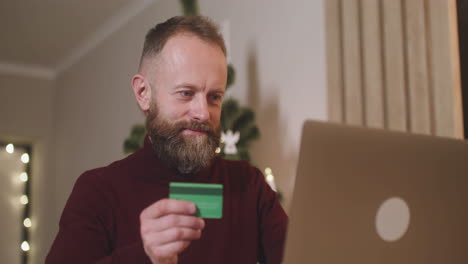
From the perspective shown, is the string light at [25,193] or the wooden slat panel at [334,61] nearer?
the wooden slat panel at [334,61]

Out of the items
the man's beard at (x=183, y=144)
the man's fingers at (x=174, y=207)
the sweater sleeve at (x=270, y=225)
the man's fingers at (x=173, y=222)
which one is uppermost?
the man's beard at (x=183, y=144)

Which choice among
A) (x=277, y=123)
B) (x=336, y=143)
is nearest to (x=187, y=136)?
(x=336, y=143)

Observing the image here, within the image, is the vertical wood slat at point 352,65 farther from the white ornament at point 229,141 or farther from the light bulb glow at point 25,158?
the light bulb glow at point 25,158

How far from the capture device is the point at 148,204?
1163 millimetres

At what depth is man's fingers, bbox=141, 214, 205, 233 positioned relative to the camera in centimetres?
80

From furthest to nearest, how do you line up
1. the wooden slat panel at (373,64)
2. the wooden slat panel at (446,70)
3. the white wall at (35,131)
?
the white wall at (35,131) → the wooden slat panel at (373,64) → the wooden slat panel at (446,70)

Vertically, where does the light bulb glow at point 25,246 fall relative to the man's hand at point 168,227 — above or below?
below

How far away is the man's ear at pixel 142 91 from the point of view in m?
1.24

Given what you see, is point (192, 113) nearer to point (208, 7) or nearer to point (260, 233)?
point (260, 233)

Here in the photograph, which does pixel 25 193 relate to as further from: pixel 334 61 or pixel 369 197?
pixel 369 197

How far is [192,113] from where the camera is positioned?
1.14m

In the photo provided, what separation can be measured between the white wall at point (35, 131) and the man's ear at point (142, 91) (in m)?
4.41

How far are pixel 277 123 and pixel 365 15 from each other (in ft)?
2.61

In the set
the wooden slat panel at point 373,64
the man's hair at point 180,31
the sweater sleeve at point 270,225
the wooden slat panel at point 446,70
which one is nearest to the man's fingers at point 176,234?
the sweater sleeve at point 270,225
